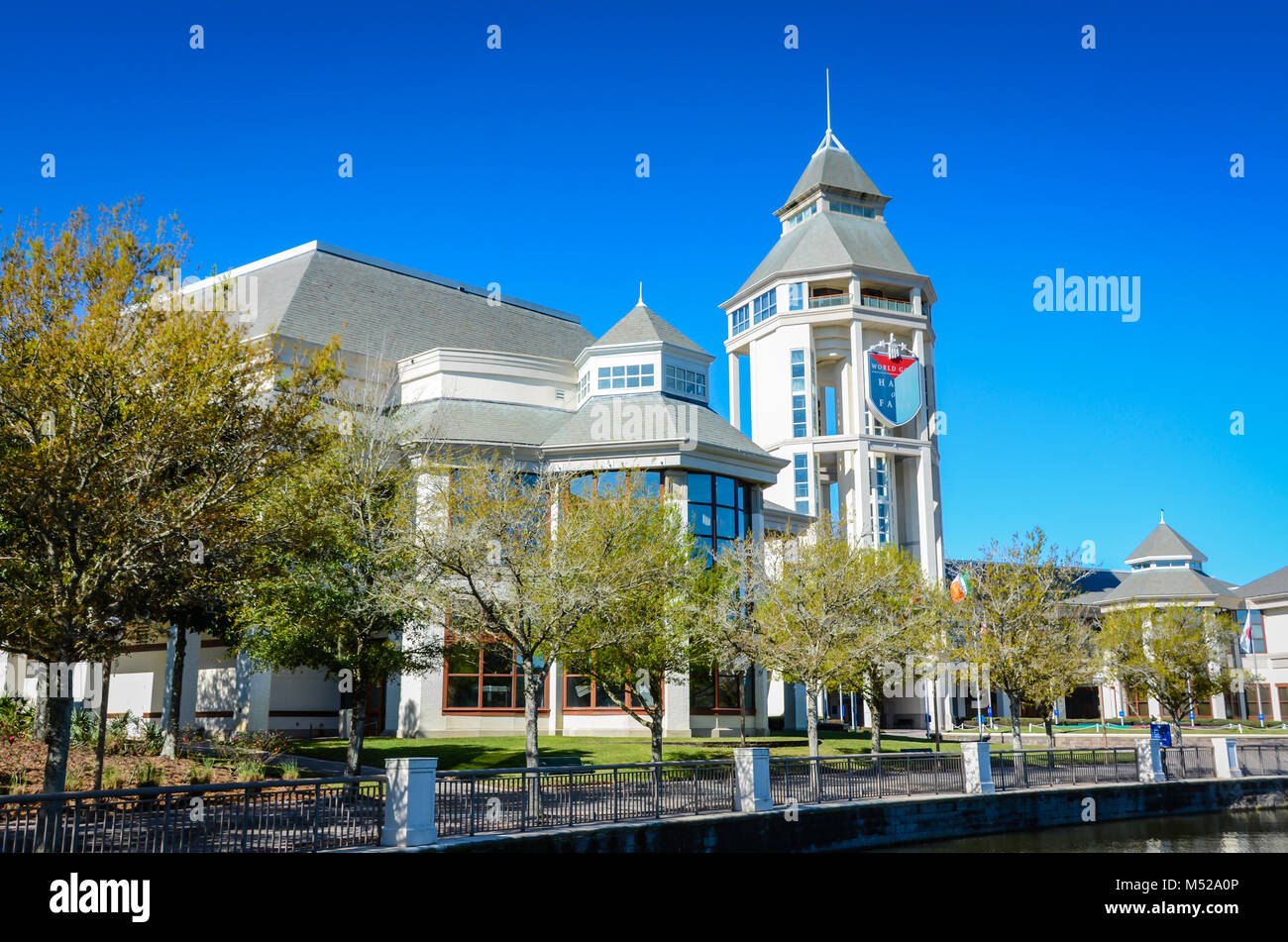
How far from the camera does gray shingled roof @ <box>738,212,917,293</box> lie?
199ft

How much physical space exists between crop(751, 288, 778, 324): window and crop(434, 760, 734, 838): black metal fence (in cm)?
4531

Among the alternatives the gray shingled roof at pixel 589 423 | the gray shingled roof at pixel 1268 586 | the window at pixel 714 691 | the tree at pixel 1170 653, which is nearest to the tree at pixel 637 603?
the window at pixel 714 691

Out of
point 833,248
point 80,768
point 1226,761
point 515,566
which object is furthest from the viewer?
point 833,248

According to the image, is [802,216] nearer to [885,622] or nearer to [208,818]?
[885,622]

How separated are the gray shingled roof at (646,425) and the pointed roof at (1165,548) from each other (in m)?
47.9

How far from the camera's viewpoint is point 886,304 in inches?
2383

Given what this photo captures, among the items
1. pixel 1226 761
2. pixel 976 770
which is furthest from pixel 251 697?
pixel 1226 761

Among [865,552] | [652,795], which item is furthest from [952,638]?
[652,795]

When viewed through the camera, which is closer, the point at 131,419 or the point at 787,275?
the point at 131,419

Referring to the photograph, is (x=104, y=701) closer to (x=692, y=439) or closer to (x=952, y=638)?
(x=692, y=439)

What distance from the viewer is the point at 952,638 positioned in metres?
35.0

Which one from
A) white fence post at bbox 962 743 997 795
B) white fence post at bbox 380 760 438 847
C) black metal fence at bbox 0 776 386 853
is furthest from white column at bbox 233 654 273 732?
white fence post at bbox 962 743 997 795

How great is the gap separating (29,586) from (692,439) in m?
21.5

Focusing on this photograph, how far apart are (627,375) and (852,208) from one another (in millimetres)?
33718
